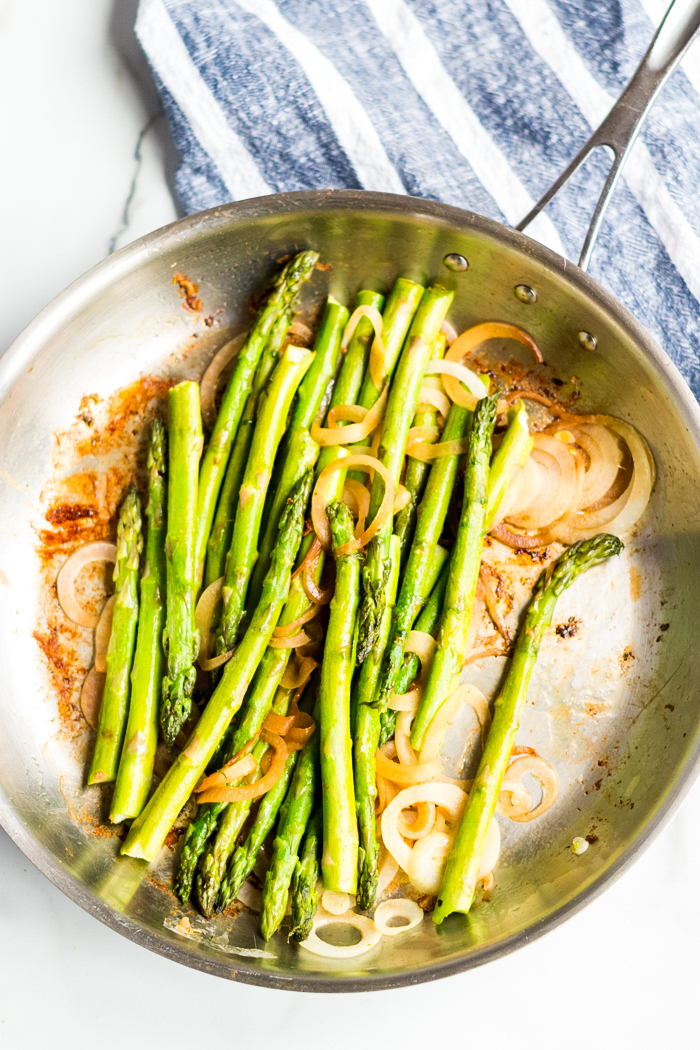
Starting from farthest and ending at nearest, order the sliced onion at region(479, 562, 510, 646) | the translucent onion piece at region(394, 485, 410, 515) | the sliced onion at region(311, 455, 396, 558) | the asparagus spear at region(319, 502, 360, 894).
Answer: the sliced onion at region(479, 562, 510, 646)
the translucent onion piece at region(394, 485, 410, 515)
the sliced onion at region(311, 455, 396, 558)
the asparagus spear at region(319, 502, 360, 894)

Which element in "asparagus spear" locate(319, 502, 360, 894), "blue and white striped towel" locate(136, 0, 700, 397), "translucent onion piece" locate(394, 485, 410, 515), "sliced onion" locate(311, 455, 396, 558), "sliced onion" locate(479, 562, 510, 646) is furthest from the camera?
"blue and white striped towel" locate(136, 0, 700, 397)

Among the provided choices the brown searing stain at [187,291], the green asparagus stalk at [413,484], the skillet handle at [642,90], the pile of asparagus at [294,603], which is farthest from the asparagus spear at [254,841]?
the skillet handle at [642,90]

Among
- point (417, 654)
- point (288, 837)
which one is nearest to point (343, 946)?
point (288, 837)

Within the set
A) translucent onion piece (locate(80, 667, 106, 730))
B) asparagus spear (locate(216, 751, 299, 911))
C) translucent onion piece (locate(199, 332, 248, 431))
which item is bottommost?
asparagus spear (locate(216, 751, 299, 911))

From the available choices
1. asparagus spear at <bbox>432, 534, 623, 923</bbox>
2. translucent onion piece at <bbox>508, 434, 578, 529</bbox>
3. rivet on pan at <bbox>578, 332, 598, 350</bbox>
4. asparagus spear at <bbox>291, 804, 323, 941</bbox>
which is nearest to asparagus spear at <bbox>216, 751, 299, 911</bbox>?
asparagus spear at <bbox>291, 804, 323, 941</bbox>

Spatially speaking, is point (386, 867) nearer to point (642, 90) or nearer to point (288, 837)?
point (288, 837)

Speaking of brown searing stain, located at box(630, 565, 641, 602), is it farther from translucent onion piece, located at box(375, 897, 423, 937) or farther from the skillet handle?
translucent onion piece, located at box(375, 897, 423, 937)

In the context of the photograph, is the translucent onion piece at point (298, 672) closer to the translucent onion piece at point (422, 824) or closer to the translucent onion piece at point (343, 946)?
the translucent onion piece at point (422, 824)
